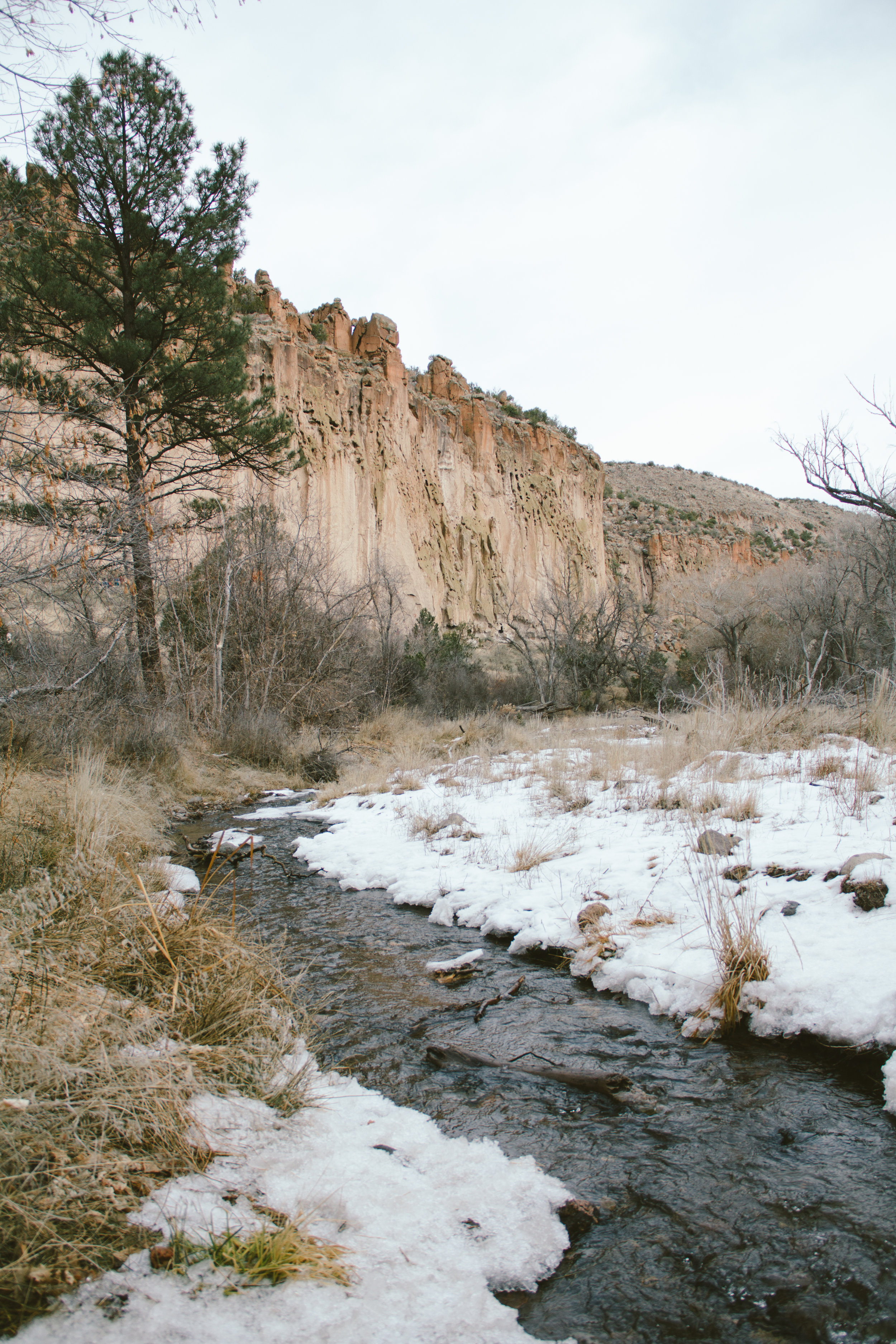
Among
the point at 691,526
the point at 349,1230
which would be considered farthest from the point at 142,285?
the point at 691,526

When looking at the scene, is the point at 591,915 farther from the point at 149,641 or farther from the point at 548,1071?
the point at 149,641

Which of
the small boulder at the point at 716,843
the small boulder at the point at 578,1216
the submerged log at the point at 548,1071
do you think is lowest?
the submerged log at the point at 548,1071

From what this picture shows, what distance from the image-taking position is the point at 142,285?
41.1ft

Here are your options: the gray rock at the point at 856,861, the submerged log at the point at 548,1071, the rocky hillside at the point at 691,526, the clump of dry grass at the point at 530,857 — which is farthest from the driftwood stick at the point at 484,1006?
the rocky hillside at the point at 691,526

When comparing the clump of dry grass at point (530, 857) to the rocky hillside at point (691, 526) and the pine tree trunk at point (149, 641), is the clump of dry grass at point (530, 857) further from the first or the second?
the rocky hillside at point (691, 526)

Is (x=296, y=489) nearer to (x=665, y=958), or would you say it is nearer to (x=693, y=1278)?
(x=665, y=958)

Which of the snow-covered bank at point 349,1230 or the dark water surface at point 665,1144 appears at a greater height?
the snow-covered bank at point 349,1230

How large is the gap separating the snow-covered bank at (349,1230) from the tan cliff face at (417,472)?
2020 centimetres

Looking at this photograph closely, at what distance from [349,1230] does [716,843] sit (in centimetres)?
397

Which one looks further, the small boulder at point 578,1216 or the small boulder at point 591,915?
the small boulder at point 591,915

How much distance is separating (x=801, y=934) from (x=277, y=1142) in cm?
283

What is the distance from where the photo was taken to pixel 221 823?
941cm

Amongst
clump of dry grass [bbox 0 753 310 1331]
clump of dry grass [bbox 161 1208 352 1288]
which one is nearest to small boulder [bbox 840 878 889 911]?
clump of dry grass [bbox 0 753 310 1331]

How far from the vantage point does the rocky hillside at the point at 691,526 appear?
2090 inches
